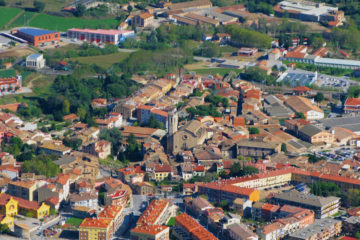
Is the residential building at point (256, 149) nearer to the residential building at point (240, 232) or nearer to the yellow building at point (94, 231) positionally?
the residential building at point (240, 232)

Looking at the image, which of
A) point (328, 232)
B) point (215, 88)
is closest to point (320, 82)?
point (215, 88)

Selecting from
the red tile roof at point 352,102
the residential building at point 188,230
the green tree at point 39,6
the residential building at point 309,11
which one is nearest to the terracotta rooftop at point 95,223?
the residential building at point 188,230

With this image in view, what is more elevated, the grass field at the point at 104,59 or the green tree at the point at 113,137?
the grass field at the point at 104,59

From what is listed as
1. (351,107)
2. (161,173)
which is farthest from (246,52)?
(161,173)

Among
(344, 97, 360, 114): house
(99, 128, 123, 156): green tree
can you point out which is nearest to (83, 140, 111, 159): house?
(99, 128, 123, 156): green tree

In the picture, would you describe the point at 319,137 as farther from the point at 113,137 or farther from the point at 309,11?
the point at 309,11

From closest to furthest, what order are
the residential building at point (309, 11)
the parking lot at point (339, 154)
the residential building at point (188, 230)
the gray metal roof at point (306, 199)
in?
1. the residential building at point (188, 230)
2. the gray metal roof at point (306, 199)
3. the parking lot at point (339, 154)
4. the residential building at point (309, 11)
